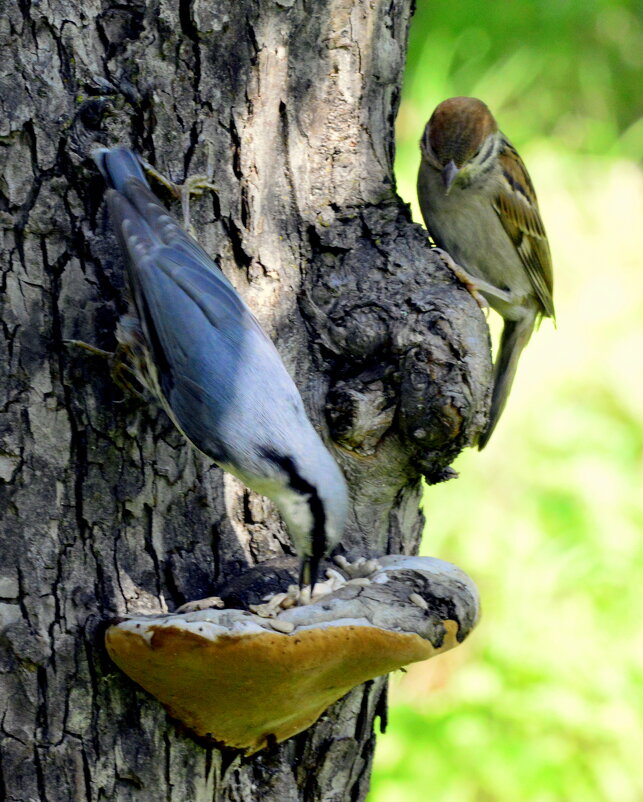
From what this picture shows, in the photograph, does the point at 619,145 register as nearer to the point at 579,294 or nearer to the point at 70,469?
the point at 579,294

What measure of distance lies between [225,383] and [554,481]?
238 centimetres

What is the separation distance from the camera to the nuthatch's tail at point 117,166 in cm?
179

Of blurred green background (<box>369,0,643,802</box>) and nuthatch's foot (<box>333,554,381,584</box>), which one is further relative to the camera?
blurred green background (<box>369,0,643,802</box>)

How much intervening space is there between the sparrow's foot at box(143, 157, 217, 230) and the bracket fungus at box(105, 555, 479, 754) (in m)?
0.80

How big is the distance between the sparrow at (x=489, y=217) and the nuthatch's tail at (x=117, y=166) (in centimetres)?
127

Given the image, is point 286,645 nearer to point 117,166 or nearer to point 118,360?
point 118,360

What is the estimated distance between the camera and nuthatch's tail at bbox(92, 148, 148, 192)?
5.88ft

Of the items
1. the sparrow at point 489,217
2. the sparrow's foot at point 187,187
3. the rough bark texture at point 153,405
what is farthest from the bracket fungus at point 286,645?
the sparrow at point 489,217

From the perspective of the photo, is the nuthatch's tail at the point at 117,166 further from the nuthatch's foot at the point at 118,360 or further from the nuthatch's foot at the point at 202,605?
the nuthatch's foot at the point at 202,605

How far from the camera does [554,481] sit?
4.02 m

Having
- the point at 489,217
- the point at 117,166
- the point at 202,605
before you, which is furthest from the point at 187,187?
the point at 489,217

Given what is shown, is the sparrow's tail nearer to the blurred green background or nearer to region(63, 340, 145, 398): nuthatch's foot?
the blurred green background

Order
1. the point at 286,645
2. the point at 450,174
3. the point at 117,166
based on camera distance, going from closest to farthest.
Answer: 1. the point at 286,645
2. the point at 117,166
3. the point at 450,174

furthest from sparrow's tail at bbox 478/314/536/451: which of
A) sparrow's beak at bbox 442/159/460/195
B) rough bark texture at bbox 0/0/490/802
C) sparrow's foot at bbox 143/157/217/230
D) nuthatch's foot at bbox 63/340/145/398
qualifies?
nuthatch's foot at bbox 63/340/145/398
